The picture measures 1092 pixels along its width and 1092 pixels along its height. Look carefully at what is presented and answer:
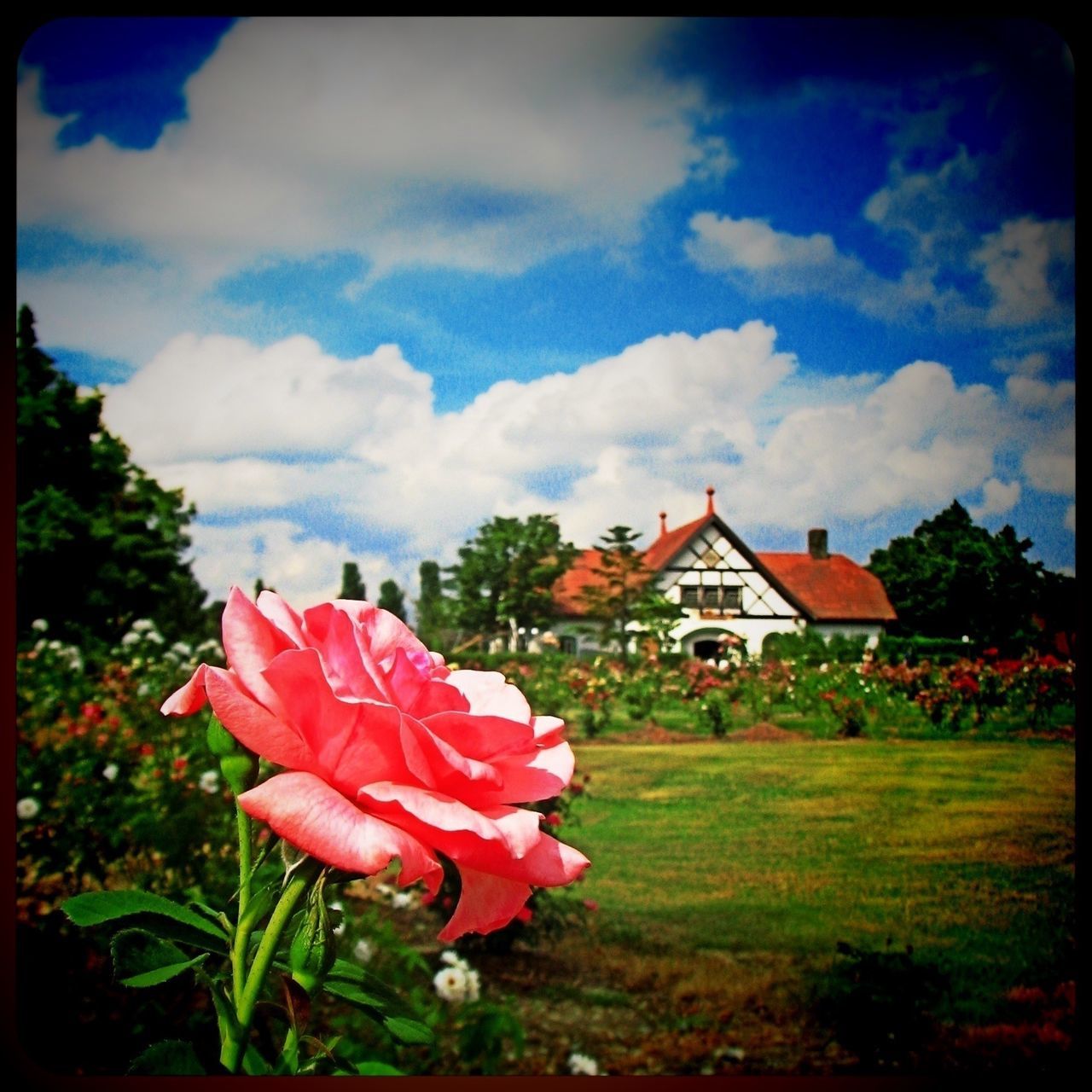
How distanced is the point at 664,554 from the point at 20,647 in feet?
6.02

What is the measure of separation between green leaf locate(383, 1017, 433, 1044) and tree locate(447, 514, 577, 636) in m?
2.66

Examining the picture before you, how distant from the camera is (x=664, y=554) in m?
3.20

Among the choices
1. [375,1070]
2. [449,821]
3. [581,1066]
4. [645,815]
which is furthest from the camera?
A: [645,815]

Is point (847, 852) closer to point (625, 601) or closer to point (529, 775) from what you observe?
point (625, 601)

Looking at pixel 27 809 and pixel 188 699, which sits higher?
pixel 188 699

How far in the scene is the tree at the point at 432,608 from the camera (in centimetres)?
305

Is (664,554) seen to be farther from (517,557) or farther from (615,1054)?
(615,1054)

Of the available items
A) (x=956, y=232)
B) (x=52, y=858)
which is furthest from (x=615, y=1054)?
(x=956, y=232)

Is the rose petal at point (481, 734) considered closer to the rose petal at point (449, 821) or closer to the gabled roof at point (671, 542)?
the rose petal at point (449, 821)

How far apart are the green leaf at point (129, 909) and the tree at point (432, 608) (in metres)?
2.78

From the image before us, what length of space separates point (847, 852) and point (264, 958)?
9.86 ft

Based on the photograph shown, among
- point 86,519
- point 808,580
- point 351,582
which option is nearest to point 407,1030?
point 351,582

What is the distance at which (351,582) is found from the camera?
9.37ft

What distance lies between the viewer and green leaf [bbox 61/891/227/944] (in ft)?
0.74
